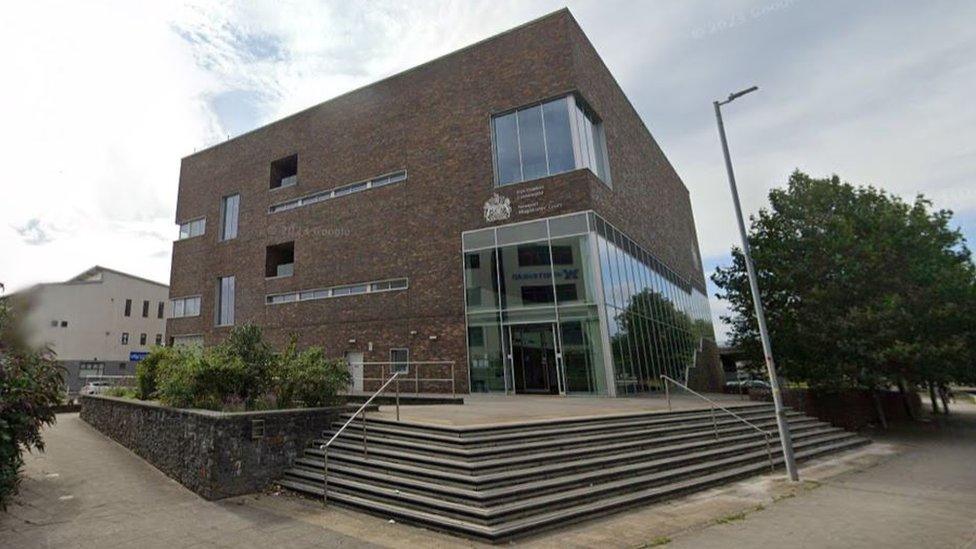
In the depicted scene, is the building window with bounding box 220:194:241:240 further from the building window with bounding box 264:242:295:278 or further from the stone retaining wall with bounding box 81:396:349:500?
the stone retaining wall with bounding box 81:396:349:500

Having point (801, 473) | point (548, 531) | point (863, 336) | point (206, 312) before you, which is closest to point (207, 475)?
point (548, 531)

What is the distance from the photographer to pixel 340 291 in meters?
23.2

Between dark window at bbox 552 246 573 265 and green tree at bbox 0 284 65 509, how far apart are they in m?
13.8

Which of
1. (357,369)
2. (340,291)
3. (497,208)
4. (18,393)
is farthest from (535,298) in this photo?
(18,393)

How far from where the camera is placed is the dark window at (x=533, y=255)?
57.8 feet

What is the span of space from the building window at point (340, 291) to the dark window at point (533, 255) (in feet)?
19.1

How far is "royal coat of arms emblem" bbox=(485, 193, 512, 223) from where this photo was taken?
18922 millimetres

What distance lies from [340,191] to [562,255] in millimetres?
13183

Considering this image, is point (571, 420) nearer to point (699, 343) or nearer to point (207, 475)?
point (207, 475)

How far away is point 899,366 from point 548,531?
57.3ft

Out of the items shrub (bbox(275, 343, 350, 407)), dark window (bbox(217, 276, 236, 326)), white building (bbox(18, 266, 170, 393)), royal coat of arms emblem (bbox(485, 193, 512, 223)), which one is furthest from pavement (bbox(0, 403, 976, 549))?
white building (bbox(18, 266, 170, 393))

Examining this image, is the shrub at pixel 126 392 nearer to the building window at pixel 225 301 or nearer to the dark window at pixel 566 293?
the building window at pixel 225 301

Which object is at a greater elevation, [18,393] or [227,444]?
[18,393]

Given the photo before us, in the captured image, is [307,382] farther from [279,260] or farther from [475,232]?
[279,260]
